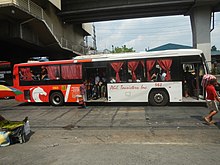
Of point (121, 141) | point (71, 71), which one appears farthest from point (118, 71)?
point (121, 141)

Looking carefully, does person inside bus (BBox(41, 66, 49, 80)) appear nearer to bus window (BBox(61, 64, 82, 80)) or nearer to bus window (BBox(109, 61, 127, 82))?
bus window (BBox(61, 64, 82, 80))

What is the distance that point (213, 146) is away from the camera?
543cm

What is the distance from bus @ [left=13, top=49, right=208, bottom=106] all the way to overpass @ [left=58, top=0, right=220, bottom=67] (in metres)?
12.9

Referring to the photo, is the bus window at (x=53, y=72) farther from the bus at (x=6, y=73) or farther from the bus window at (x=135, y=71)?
the bus at (x=6, y=73)

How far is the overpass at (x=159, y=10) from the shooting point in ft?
74.2

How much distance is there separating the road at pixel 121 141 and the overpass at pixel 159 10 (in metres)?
16.4

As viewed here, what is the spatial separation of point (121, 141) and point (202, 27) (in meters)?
22.0

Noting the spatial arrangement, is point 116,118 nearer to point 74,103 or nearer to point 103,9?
point 74,103

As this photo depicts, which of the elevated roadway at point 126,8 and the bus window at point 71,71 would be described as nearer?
the bus window at point 71,71

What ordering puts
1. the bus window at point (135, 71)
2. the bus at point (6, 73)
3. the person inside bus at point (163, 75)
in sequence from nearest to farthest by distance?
the person inside bus at point (163, 75)
the bus window at point (135, 71)
the bus at point (6, 73)

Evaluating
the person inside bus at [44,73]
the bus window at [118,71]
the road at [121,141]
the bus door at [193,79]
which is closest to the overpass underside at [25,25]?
the person inside bus at [44,73]

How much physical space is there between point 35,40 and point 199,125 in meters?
18.6

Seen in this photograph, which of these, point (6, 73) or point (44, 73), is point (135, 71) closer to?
point (44, 73)

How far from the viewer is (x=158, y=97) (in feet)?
37.2
